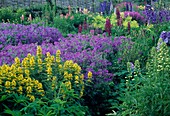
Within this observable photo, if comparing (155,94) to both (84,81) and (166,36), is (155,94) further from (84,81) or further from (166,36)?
(166,36)

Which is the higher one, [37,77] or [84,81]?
[37,77]

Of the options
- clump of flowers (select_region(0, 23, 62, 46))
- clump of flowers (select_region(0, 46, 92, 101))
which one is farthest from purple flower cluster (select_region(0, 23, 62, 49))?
clump of flowers (select_region(0, 46, 92, 101))

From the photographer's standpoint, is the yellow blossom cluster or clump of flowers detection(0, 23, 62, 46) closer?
the yellow blossom cluster

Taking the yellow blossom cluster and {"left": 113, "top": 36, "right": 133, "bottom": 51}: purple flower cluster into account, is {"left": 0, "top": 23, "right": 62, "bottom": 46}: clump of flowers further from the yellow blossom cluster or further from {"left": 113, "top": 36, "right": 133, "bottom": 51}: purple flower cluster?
the yellow blossom cluster

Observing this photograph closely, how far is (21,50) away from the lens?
5711 millimetres

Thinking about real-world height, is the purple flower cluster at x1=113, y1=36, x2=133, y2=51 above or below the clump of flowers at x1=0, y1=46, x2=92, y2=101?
below

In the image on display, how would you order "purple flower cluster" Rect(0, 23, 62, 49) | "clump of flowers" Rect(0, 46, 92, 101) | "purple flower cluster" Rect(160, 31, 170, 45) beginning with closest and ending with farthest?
"clump of flowers" Rect(0, 46, 92, 101) < "purple flower cluster" Rect(160, 31, 170, 45) < "purple flower cluster" Rect(0, 23, 62, 49)

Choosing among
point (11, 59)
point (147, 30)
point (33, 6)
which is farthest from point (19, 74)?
point (33, 6)

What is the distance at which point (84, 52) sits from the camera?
575 centimetres

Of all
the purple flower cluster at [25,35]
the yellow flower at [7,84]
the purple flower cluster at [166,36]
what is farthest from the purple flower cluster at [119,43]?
the yellow flower at [7,84]

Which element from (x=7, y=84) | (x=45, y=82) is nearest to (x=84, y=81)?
(x=45, y=82)

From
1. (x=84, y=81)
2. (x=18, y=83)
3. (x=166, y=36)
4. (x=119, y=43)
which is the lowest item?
(x=84, y=81)

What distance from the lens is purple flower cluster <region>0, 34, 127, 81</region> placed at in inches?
208

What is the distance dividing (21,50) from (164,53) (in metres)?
2.52
